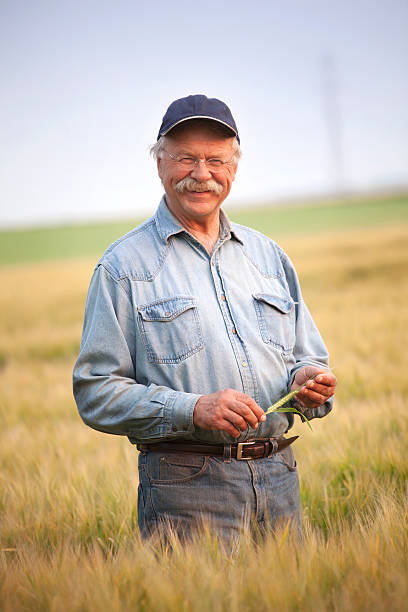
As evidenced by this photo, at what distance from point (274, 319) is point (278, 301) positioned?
0.09 metres

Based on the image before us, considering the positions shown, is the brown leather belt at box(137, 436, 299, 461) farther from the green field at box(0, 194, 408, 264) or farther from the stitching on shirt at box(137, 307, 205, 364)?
the green field at box(0, 194, 408, 264)

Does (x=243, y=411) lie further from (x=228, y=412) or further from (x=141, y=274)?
(x=141, y=274)

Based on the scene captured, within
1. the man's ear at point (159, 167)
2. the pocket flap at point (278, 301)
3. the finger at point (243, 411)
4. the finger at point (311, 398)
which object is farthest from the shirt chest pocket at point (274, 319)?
the man's ear at point (159, 167)

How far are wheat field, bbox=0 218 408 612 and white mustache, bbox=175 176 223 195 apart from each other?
1.40 m

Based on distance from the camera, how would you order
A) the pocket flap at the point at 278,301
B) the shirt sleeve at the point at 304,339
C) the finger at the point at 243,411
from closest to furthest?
the finger at the point at 243,411 < the pocket flap at the point at 278,301 < the shirt sleeve at the point at 304,339

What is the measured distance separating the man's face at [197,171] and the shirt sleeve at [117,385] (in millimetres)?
458

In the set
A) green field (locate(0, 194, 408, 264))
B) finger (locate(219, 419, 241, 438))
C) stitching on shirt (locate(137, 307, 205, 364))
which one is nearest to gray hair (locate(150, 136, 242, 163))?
stitching on shirt (locate(137, 307, 205, 364))

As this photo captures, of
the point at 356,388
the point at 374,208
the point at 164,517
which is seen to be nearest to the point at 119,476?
the point at 164,517

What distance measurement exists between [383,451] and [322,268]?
1333 centimetres

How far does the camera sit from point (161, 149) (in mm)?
2859

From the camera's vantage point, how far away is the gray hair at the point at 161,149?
Result: 283 centimetres

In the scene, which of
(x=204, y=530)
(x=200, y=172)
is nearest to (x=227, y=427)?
(x=204, y=530)

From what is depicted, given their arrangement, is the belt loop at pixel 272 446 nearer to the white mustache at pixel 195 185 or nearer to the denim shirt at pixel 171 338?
the denim shirt at pixel 171 338

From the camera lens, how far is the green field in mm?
41594
